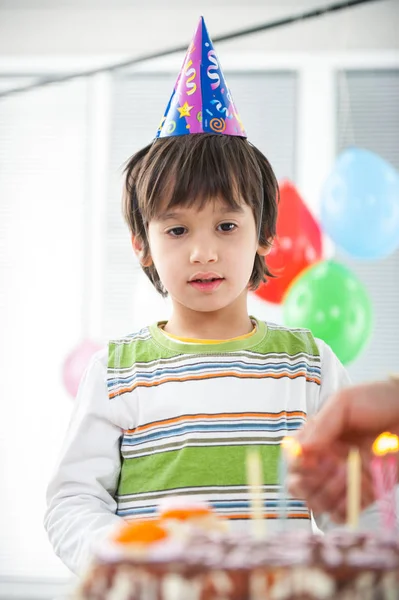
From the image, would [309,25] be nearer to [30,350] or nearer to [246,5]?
[246,5]

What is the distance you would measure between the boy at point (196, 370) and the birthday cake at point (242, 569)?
51 centimetres

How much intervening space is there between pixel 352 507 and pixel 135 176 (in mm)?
823

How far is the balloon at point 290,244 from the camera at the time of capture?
2740mm

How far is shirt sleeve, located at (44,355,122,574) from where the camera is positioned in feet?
3.46

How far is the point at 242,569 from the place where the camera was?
551mm

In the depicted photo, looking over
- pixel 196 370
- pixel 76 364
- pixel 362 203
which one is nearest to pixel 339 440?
pixel 196 370

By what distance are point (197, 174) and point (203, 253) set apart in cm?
13

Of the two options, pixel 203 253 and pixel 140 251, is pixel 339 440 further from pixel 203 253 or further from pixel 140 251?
pixel 140 251

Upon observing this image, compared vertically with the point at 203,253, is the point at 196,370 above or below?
below

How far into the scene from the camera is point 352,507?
0.67 metres

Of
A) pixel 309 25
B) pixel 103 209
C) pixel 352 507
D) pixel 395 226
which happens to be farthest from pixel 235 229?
pixel 309 25

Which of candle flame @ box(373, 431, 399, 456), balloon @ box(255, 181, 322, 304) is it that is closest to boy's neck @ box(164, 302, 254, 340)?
candle flame @ box(373, 431, 399, 456)

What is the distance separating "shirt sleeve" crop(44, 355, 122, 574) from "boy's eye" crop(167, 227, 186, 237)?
0.22m

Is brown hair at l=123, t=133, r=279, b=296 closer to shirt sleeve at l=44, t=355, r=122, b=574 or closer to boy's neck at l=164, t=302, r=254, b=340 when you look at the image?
boy's neck at l=164, t=302, r=254, b=340
